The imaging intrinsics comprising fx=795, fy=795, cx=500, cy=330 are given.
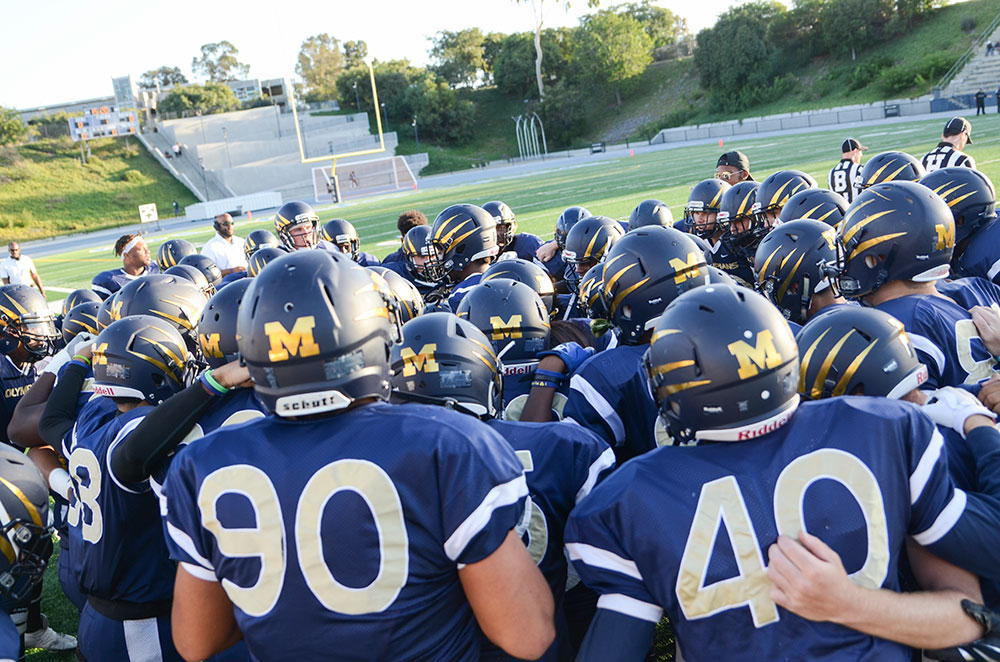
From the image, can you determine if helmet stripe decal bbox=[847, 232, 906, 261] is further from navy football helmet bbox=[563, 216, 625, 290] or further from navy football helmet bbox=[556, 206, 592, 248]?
navy football helmet bbox=[556, 206, 592, 248]

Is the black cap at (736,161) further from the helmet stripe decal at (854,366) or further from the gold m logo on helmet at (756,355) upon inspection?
the gold m logo on helmet at (756,355)

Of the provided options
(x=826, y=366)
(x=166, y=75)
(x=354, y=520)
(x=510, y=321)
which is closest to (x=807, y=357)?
(x=826, y=366)

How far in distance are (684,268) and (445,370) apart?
4.90ft

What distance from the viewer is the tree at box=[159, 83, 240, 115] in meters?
68.4

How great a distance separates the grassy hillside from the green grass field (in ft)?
50.6

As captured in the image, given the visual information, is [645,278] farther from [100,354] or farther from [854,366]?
[100,354]

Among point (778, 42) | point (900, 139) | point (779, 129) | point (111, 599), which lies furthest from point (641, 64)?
point (111, 599)

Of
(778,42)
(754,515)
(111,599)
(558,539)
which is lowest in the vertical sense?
(111,599)

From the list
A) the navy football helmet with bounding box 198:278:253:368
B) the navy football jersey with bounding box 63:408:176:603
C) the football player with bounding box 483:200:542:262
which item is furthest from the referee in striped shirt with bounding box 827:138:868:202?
the navy football jersey with bounding box 63:408:176:603

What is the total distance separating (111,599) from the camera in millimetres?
3250

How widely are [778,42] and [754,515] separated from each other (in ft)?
222

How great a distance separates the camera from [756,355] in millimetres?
2094

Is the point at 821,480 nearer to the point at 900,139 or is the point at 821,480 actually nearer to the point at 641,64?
the point at 900,139

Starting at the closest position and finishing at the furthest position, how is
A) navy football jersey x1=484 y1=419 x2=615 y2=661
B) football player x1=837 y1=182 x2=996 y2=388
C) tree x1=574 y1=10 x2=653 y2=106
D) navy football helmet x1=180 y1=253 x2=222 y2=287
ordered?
navy football jersey x1=484 y1=419 x2=615 y2=661
football player x1=837 y1=182 x2=996 y2=388
navy football helmet x1=180 y1=253 x2=222 y2=287
tree x1=574 y1=10 x2=653 y2=106
